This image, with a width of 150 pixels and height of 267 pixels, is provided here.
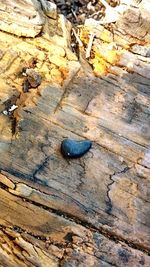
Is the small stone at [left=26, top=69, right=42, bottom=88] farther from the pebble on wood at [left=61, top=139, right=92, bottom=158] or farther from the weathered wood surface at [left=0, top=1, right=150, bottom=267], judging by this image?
the pebble on wood at [left=61, top=139, right=92, bottom=158]

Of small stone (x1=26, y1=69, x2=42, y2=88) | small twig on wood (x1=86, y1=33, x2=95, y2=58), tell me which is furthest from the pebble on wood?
small twig on wood (x1=86, y1=33, x2=95, y2=58)

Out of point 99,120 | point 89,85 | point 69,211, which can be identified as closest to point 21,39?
point 89,85

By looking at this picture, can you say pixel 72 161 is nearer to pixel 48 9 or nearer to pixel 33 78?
pixel 33 78

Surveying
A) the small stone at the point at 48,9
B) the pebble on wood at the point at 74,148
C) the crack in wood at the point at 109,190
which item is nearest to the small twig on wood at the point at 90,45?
the small stone at the point at 48,9

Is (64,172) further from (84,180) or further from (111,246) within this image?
(111,246)

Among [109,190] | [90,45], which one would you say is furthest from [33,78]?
[109,190]

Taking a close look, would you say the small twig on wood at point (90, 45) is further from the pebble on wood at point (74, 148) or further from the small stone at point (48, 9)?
the pebble on wood at point (74, 148)
